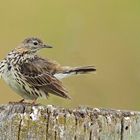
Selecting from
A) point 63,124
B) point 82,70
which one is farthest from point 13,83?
point 63,124

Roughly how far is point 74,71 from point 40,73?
1.59 ft

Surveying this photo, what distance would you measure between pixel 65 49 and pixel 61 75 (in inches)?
25.0

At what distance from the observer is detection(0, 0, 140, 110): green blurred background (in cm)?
761

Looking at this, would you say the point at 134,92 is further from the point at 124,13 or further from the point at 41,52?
the point at 124,13

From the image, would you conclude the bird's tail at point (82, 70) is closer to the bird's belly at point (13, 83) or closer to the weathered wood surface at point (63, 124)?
the bird's belly at point (13, 83)

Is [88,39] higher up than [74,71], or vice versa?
[88,39]

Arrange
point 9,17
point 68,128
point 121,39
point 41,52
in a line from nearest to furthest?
point 68,128
point 41,52
point 121,39
point 9,17

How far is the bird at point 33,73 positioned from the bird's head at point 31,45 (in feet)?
0.32

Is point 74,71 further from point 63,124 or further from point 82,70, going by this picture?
point 63,124

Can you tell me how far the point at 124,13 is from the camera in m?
10.7

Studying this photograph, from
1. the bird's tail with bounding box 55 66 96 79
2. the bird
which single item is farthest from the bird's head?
the bird's tail with bounding box 55 66 96 79

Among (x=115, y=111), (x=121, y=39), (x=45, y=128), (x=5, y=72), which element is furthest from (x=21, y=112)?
(x=121, y=39)

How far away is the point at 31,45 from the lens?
27.6 ft

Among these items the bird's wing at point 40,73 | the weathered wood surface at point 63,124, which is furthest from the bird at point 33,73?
the weathered wood surface at point 63,124
